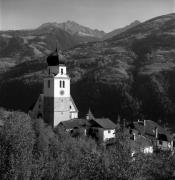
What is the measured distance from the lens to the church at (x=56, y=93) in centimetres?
7812

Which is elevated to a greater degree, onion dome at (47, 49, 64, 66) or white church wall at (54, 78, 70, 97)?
onion dome at (47, 49, 64, 66)

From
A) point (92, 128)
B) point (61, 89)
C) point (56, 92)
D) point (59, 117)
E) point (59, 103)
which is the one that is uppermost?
point (61, 89)

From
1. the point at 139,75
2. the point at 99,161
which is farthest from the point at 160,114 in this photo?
the point at 99,161

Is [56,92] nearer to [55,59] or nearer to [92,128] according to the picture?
[55,59]

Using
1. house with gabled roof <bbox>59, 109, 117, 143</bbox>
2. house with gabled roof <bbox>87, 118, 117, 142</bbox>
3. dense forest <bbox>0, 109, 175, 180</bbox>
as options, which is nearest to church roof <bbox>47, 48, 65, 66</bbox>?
house with gabled roof <bbox>59, 109, 117, 143</bbox>

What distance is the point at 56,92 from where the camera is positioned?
260 feet

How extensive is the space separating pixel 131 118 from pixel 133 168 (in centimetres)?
9841

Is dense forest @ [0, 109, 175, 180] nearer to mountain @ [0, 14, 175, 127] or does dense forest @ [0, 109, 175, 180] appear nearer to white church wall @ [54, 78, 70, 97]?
white church wall @ [54, 78, 70, 97]

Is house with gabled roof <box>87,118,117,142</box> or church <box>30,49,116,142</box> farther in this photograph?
church <box>30,49,116,142</box>

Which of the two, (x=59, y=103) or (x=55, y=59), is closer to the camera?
(x=55, y=59)

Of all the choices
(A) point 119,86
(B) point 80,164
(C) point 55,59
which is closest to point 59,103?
(C) point 55,59

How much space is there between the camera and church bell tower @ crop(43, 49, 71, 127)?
3076 inches

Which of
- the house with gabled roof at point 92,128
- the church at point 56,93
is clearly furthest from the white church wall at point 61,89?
the house with gabled roof at point 92,128

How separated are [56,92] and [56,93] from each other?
197mm
